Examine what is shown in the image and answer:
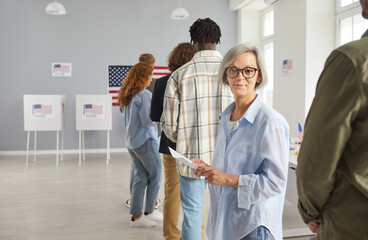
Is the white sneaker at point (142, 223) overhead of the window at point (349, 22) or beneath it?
beneath

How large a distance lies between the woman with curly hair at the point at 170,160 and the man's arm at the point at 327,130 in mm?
1726

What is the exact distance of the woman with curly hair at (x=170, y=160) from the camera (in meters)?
2.67

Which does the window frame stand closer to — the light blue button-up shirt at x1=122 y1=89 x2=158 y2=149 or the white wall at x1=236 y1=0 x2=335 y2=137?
the white wall at x1=236 y1=0 x2=335 y2=137

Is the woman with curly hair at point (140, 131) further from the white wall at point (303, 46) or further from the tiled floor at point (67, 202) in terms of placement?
the white wall at point (303, 46)

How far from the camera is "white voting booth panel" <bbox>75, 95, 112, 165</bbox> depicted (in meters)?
7.09

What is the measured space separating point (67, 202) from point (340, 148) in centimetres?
412

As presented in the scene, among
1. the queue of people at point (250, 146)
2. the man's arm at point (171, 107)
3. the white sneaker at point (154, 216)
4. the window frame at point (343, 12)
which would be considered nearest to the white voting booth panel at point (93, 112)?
the white sneaker at point (154, 216)

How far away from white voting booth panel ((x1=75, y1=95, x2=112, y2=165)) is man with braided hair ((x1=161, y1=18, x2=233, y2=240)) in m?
4.96

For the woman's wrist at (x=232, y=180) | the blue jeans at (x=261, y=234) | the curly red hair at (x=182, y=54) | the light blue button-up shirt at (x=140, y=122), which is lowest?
the blue jeans at (x=261, y=234)

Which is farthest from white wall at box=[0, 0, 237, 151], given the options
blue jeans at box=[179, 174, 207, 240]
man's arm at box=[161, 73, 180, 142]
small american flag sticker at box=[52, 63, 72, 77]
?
blue jeans at box=[179, 174, 207, 240]

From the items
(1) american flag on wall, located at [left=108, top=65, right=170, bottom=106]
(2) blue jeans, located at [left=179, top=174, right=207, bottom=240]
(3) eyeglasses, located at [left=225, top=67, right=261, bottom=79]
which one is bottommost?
(2) blue jeans, located at [left=179, top=174, right=207, bottom=240]

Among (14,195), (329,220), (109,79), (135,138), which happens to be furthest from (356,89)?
(109,79)

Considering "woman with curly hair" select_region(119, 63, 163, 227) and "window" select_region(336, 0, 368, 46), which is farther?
"window" select_region(336, 0, 368, 46)

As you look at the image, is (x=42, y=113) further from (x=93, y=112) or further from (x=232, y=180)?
(x=232, y=180)
